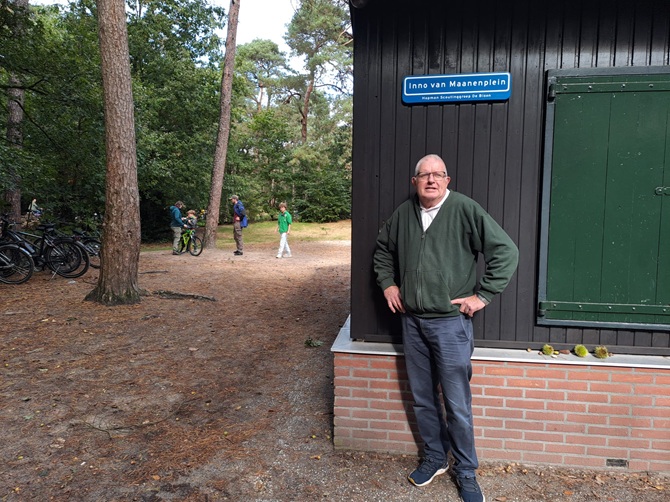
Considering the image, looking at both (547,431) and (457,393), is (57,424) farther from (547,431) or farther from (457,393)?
(547,431)

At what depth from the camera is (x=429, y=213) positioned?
9.08 feet

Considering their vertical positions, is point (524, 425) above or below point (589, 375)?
below

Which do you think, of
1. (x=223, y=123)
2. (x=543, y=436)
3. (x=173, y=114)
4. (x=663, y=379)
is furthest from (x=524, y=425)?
(x=173, y=114)

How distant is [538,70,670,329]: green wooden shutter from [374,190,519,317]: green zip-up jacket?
550mm

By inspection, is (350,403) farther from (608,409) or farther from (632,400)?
(632,400)

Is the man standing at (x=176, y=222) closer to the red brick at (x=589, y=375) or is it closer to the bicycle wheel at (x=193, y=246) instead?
the bicycle wheel at (x=193, y=246)

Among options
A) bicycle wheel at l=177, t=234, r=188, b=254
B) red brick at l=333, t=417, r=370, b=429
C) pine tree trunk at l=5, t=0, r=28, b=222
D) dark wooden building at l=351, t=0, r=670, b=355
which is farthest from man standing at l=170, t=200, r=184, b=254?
red brick at l=333, t=417, r=370, b=429

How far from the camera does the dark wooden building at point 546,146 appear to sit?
283 centimetres

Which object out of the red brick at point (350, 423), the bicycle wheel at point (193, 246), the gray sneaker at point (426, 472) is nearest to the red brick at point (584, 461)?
the gray sneaker at point (426, 472)

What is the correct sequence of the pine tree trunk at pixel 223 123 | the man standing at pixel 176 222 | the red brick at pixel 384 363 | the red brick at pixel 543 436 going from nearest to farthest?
1. the red brick at pixel 543 436
2. the red brick at pixel 384 363
3. the man standing at pixel 176 222
4. the pine tree trunk at pixel 223 123

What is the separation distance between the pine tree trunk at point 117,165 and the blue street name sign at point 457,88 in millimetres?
5779

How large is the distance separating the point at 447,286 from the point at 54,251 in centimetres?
962

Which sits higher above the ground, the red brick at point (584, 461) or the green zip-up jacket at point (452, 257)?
the green zip-up jacket at point (452, 257)

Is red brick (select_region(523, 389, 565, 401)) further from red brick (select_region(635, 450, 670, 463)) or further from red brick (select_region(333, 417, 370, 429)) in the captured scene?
red brick (select_region(333, 417, 370, 429))
